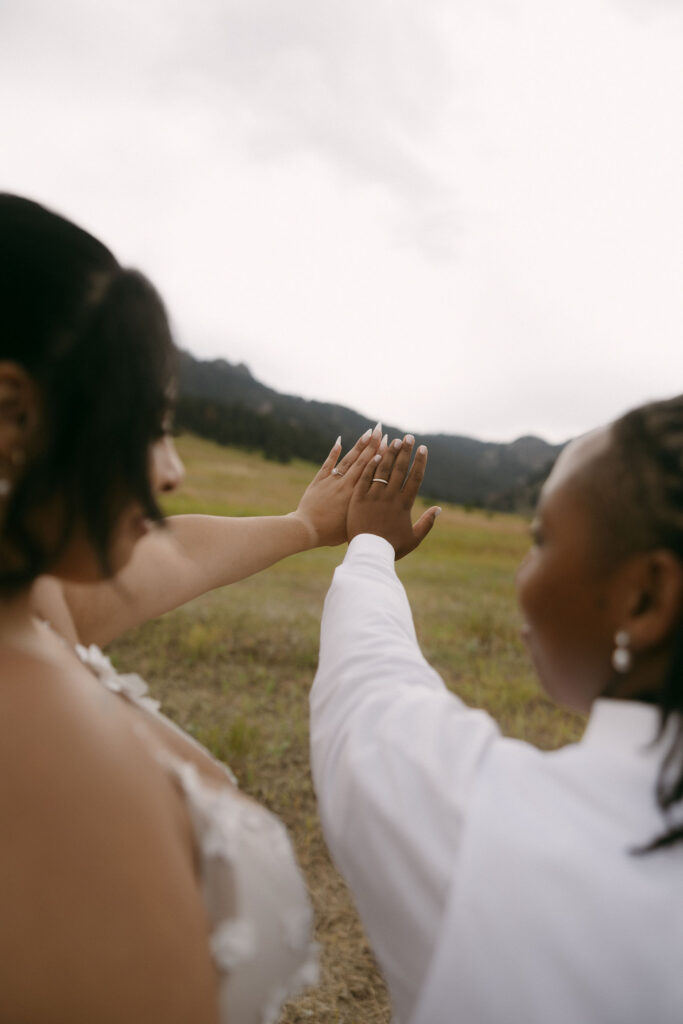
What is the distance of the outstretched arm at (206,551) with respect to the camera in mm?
1878

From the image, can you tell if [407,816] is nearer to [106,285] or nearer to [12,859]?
[12,859]

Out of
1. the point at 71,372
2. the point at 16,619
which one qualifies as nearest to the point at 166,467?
the point at 71,372

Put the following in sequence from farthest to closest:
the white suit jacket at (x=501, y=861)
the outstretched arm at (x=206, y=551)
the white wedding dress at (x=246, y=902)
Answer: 1. the outstretched arm at (x=206, y=551)
2. the white wedding dress at (x=246, y=902)
3. the white suit jacket at (x=501, y=861)

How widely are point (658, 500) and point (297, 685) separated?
14.8ft

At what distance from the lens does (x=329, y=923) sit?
291 centimetres

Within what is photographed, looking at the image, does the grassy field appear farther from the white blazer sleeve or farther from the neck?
the white blazer sleeve

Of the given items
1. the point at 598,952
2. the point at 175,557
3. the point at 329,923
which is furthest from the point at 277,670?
the point at 598,952

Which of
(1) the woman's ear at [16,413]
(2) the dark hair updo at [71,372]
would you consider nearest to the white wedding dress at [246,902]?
(2) the dark hair updo at [71,372]

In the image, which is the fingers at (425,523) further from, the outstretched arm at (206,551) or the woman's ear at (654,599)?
the woman's ear at (654,599)

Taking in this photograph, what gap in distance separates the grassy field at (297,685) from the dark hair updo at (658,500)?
0.91 metres

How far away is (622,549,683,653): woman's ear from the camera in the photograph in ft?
3.35

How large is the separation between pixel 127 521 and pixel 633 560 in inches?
33.4

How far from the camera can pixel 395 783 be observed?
1038 mm

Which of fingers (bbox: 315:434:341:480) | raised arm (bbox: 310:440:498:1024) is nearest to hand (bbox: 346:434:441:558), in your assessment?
fingers (bbox: 315:434:341:480)
